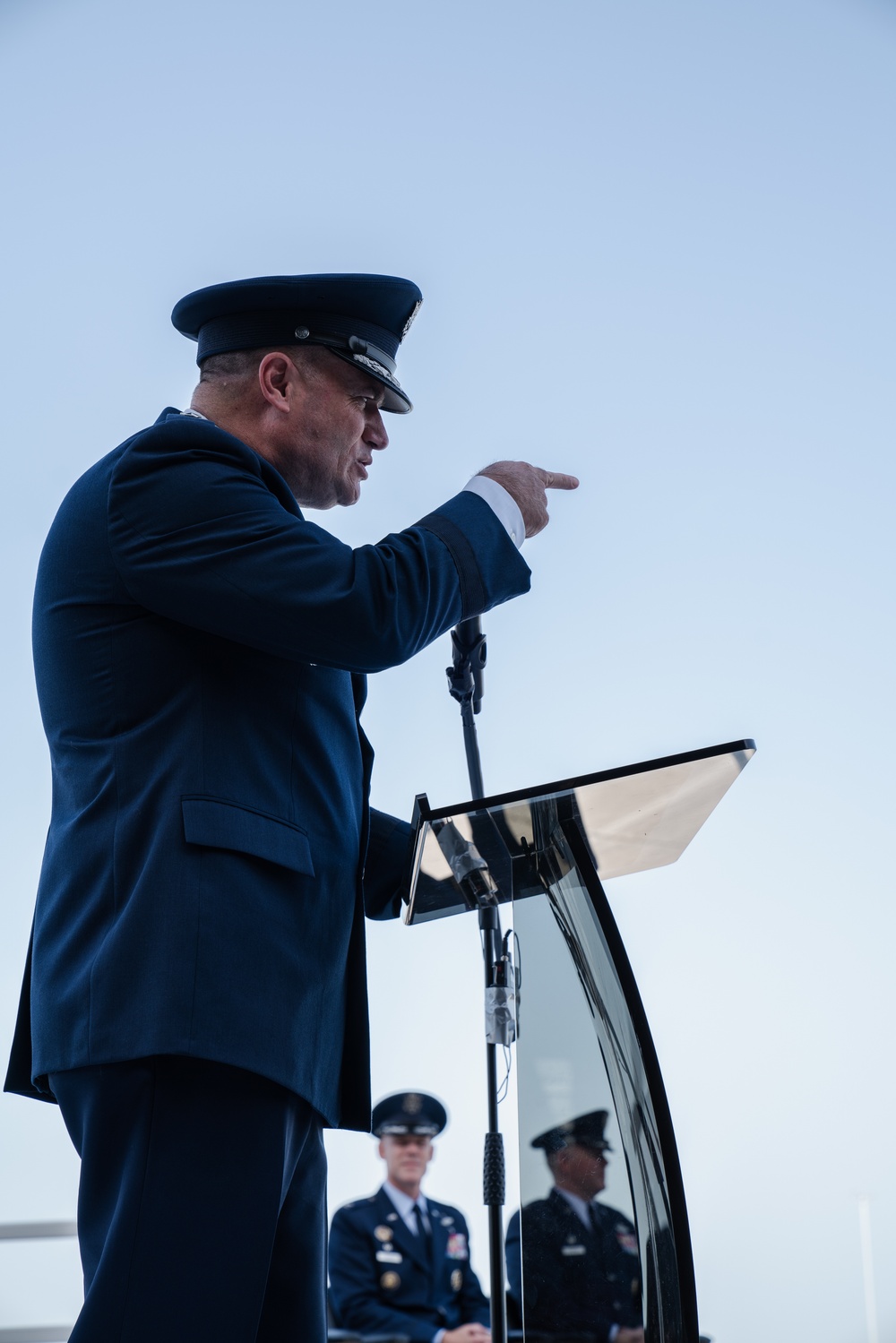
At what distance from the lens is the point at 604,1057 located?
969mm

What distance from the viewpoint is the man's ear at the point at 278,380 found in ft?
4.11

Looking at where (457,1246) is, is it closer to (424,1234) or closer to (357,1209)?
(424,1234)

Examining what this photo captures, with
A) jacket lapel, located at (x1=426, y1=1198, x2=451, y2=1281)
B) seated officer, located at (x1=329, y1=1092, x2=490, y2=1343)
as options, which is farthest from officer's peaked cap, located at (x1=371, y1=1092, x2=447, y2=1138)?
jacket lapel, located at (x1=426, y1=1198, x2=451, y2=1281)

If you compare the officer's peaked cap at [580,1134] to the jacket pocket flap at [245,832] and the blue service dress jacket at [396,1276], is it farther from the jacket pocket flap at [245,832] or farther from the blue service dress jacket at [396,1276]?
the blue service dress jacket at [396,1276]

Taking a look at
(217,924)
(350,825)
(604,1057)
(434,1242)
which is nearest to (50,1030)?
(217,924)

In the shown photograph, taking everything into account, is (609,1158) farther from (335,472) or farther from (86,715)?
(335,472)

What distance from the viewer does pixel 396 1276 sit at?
133 inches

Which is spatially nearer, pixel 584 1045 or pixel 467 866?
pixel 584 1045

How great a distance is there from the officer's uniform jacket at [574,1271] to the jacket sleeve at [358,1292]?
7.89ft

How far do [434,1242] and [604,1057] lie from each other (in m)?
2.89

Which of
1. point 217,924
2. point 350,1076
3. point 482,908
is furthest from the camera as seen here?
point 482,908

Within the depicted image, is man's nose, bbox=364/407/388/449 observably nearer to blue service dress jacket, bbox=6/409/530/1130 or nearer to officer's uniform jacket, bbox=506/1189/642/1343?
A: blue service dress jacket, bbox=6/409/530/1130

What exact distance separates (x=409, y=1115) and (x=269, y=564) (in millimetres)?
3242

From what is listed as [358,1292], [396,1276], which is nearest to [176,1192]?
[358,1292]
